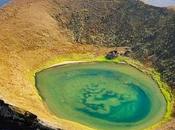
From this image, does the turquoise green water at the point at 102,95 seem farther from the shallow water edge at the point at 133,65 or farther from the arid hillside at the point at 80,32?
the arid hillside at the point at 80,32

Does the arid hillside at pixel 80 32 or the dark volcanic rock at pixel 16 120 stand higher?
the arid hillside at pixel 80 32

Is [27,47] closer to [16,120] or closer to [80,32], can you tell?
[80,32]

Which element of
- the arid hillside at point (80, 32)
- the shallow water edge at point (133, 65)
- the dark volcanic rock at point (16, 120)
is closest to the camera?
the dark volcanic rock at point (16, 120)

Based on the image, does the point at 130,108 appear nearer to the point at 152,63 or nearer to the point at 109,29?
the point at 152,63

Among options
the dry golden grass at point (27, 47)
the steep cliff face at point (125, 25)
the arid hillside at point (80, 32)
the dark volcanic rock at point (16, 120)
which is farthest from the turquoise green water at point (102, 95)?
the steep cliff face at point (125, 25)

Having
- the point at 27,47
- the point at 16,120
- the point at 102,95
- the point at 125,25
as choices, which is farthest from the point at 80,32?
the point at 16,120

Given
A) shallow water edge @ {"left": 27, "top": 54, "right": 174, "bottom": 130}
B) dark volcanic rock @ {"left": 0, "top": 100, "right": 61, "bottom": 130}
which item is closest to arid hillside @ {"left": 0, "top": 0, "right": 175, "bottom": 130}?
shallow water edge @ {"left": 27, "top": 54, "right": 174, "bottom": 130}
